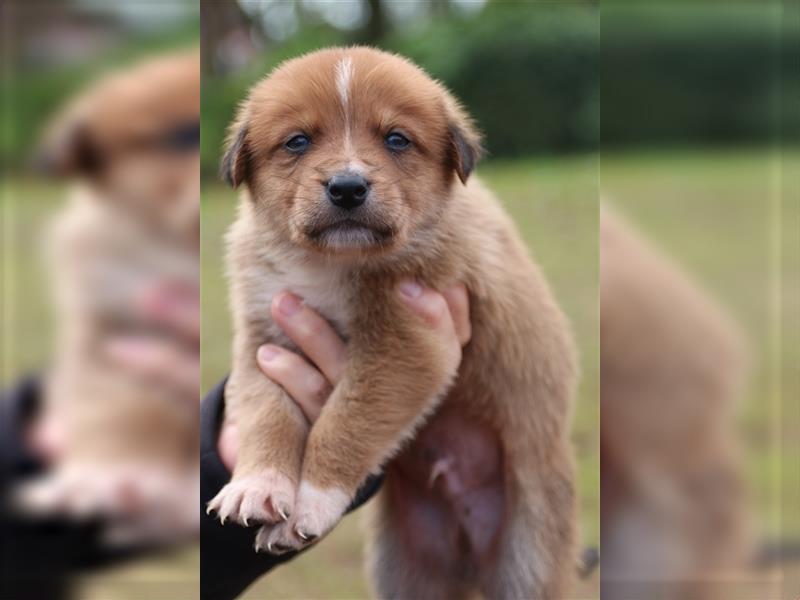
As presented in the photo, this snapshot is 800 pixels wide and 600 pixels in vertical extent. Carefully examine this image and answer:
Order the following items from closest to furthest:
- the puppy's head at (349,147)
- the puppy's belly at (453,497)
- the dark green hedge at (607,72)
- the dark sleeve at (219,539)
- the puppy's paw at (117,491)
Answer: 1. the dark green hedge at (607,72)
2. the puppy's head at (349,147)
3. the dark sleeve at (219,539)
4. the puppy's belly at (453,497)
5. the puppy's paw at (117,491)

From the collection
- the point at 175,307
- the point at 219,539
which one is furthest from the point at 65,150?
the point at 219,539

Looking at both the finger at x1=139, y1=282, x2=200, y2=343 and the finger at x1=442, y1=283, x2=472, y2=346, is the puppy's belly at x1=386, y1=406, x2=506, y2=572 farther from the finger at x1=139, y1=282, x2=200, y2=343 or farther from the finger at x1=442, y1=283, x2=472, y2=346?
the finger at x1=139, y1=282, x2=200, y2=343

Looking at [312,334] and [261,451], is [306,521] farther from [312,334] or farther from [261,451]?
[312,334]

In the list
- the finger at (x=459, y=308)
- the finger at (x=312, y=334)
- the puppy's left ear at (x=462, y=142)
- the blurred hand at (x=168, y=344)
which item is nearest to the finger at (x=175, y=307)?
the blurred hand at (x=168, y=344)

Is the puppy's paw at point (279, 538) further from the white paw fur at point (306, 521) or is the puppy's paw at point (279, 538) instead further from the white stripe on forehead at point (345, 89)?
the white stripe on forehead at point (345, 89)

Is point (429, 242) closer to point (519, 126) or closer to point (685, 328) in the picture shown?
point (519, 126)

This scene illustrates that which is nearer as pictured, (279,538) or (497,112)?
(279,538)

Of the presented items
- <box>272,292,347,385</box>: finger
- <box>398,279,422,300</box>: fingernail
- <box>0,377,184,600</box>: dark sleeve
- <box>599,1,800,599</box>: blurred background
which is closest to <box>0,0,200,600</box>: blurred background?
<box>0,377,184,600</box>: dark sleeve
